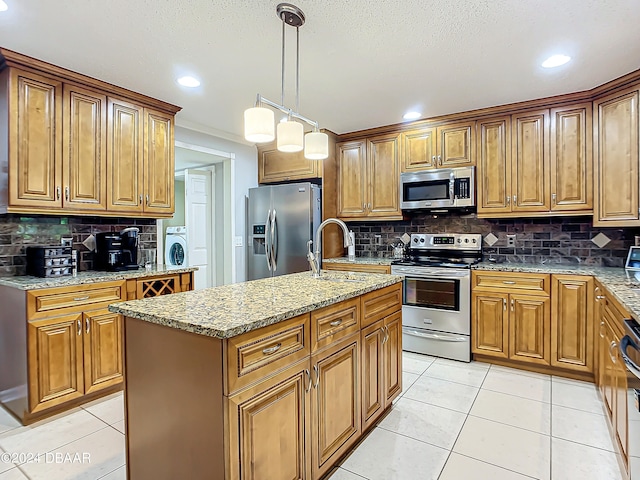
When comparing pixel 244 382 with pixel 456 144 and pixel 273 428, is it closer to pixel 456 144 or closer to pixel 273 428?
pixel 273 428

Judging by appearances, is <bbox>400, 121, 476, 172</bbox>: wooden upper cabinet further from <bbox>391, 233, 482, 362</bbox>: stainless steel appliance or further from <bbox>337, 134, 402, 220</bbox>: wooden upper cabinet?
<bbox>391, 233, 482, 362</bbox>: stainless steel appliance

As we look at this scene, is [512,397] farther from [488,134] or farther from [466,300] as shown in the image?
[488,134]

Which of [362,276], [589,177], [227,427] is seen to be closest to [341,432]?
[227,427]

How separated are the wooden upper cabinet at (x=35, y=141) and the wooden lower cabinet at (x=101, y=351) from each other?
851mm

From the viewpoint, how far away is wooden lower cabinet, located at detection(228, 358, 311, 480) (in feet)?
3.93

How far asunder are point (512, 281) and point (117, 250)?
3288 mm

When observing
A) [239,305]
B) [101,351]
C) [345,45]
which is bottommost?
[101,351]

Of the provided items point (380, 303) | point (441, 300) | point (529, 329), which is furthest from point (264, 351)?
point (529, 329)

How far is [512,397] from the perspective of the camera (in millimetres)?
2564

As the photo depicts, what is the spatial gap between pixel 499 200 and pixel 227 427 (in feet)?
10.2

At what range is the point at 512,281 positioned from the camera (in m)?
3.04

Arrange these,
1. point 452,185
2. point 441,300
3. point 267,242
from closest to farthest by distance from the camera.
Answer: point 441,300, point 452,185, point 267,242

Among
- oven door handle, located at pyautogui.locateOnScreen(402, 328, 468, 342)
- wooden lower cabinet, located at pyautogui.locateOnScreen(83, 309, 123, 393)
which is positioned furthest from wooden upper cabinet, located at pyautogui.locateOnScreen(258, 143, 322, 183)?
wooden lower cabinet, located at pyautogui.locateOnScreen(83, 309, 123, 393)

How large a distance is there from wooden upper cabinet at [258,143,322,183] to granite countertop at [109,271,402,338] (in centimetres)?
218
